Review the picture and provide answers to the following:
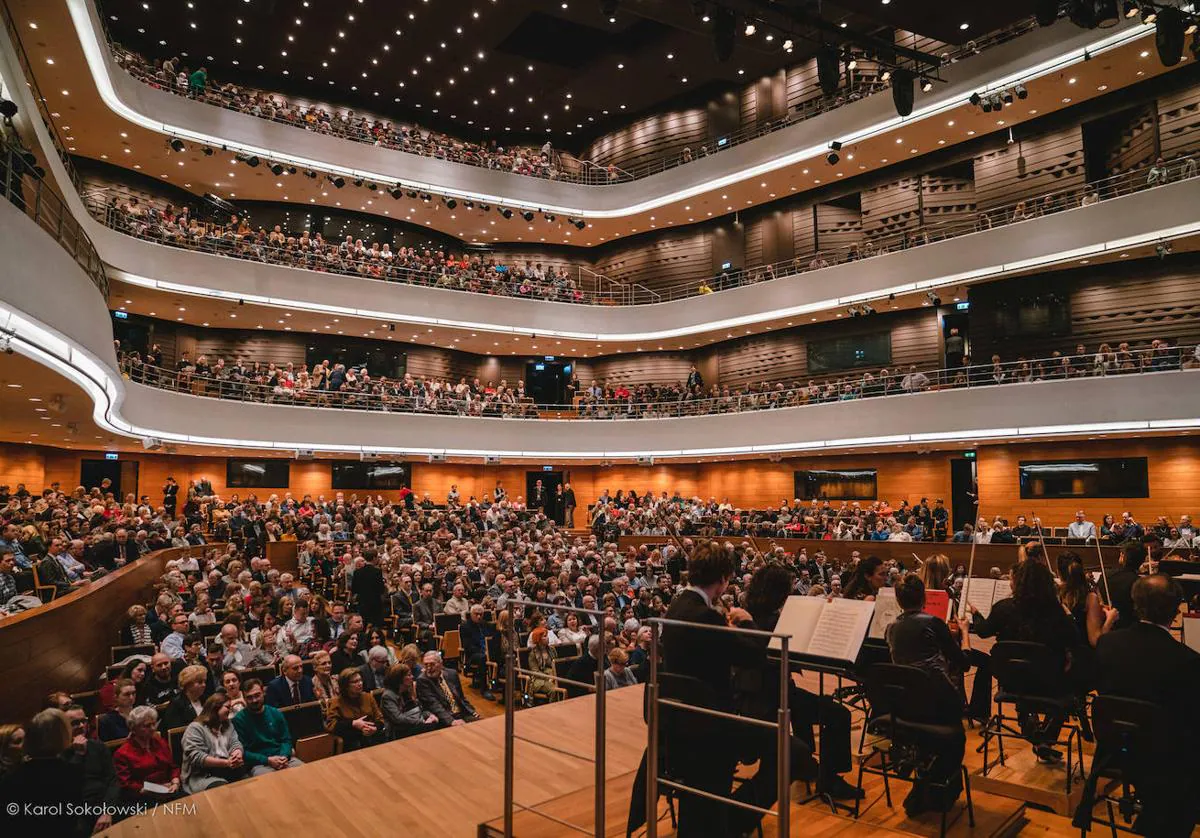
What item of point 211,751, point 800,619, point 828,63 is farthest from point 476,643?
point 828,63

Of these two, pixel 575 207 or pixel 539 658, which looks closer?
pixel 539 658

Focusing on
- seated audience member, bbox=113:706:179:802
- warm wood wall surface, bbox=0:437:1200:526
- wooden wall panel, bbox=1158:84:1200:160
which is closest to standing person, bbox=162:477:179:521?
warm wood wall surface, bbox=0:437:1200:526

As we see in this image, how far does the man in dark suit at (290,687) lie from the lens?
560cm

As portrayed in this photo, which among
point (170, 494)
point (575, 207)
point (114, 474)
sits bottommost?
point (170, 494)

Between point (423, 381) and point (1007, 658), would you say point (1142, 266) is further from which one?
point (423, 381)

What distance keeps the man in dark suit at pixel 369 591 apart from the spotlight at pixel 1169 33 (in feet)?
34.5

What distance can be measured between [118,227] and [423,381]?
874cm

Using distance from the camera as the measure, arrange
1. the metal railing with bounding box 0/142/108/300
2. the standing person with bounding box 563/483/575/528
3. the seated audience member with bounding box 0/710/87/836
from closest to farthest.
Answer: the seated audience member with bounding box 0/710/87/836
the metal railing with bounding box 0/142/108/300
the standing person with bounding box 563/483/575/528

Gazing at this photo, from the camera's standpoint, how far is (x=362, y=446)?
19.9 metres

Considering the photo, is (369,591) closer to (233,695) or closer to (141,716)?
(233,695)

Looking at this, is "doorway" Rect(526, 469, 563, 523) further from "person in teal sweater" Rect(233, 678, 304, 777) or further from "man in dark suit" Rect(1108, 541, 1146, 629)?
"man in dark suit" Rect(1108, 541, 1146, 629)

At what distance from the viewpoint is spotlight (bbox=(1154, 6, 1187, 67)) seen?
802cm

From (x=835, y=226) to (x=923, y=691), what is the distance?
801 inches

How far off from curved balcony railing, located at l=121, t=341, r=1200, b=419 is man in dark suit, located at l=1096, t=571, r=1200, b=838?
13.0 meters
